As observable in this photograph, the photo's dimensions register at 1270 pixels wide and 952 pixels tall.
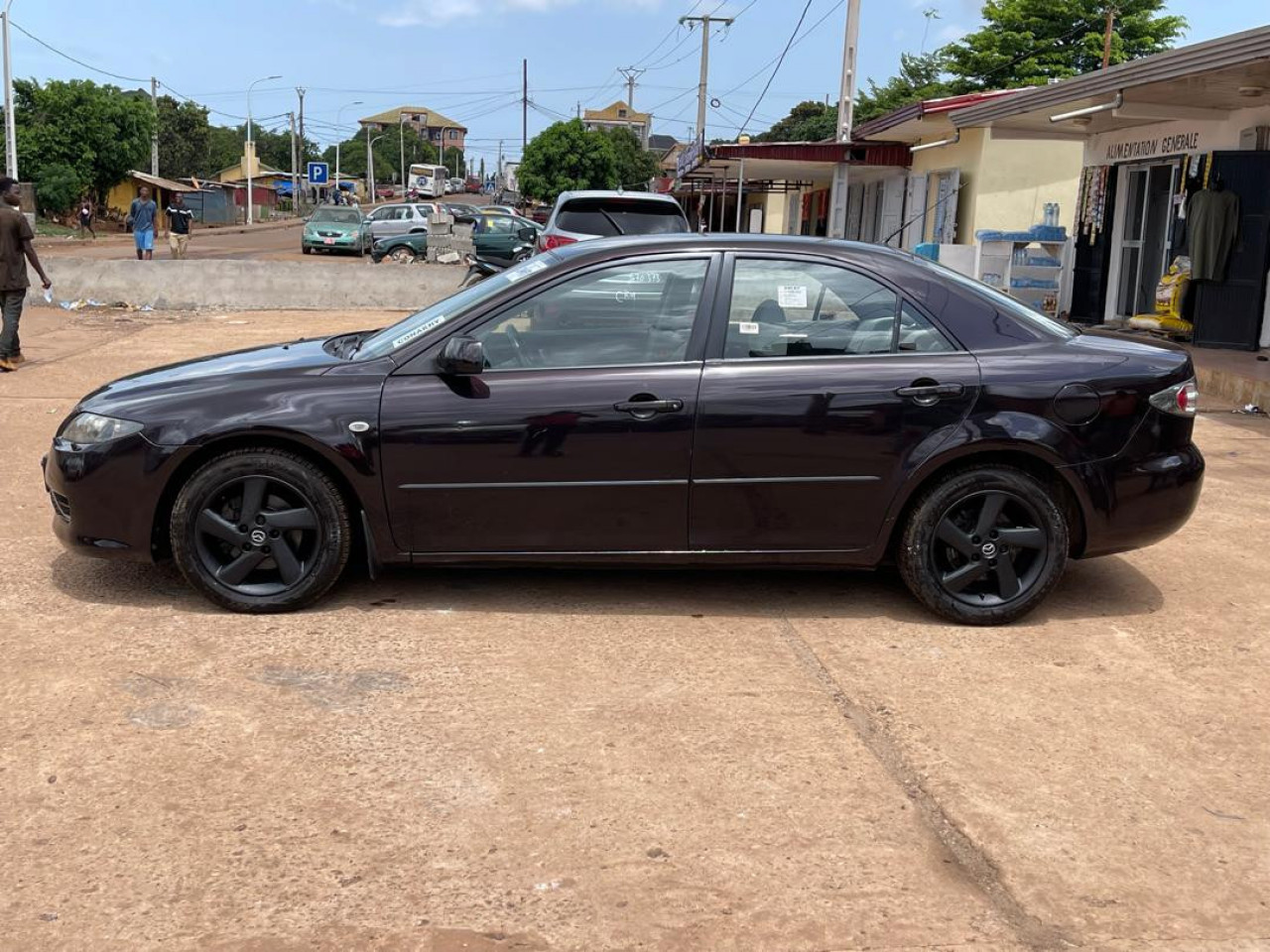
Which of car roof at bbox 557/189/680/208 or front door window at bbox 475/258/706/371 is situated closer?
front door window at bbox 475/258/706/371

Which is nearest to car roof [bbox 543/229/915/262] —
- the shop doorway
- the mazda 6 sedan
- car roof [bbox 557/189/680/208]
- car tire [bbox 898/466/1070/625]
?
the mazda 6 sedan

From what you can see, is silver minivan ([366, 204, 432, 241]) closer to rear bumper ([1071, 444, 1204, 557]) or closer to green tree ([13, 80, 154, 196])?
green tree ([13, 80, 154, 196])

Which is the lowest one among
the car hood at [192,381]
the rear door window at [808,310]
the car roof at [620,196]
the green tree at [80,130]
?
the car hood at [192,381]

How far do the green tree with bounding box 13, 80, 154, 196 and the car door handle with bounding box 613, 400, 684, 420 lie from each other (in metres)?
52.2

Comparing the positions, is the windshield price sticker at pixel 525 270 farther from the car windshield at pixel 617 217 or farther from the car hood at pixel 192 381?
the car windshield at pixel 617 217

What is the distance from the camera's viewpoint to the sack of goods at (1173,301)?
14.4m

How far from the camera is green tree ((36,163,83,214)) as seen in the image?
5009cm

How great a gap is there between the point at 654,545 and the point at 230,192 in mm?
83574

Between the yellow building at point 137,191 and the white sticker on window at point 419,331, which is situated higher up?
the yellow building at point 137,191

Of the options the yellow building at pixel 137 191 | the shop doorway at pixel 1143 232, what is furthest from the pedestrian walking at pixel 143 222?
the yellow building at pixel 137 191

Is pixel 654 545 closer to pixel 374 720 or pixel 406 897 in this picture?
pixel 374 720

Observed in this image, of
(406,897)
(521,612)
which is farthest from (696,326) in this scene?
(406,897)

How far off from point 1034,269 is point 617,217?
8.09 metres

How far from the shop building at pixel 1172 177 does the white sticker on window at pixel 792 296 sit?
786 centimetres
